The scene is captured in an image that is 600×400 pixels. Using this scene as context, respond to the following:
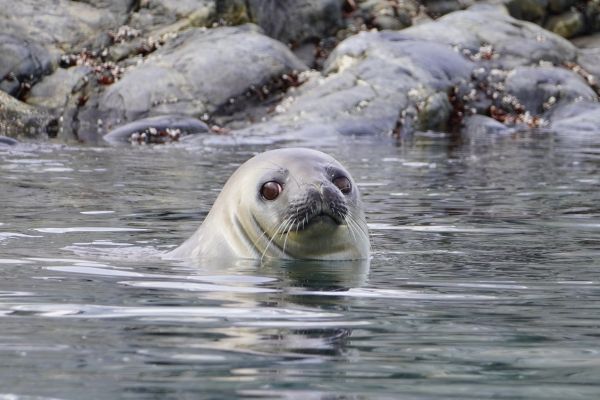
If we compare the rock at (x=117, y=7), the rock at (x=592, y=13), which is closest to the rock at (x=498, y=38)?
the rock at (x=592, y=13)

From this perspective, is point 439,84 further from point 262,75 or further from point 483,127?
point 262,75

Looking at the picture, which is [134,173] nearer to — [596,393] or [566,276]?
[566,276]

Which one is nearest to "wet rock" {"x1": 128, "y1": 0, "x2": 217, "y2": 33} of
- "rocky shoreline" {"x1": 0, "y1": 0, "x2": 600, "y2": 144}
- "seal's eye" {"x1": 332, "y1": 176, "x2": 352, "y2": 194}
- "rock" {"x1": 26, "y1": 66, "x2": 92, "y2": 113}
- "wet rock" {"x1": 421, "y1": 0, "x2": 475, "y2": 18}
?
"rocky shoreline" {"x1": 0, "y1": 0, "x2": 600, "y2": 144}

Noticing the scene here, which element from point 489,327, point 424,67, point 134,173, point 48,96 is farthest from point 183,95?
point 489,327

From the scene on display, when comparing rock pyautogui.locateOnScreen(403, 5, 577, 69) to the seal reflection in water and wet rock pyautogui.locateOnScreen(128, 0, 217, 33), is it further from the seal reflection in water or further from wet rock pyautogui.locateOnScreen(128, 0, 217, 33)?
the seal reflection in water

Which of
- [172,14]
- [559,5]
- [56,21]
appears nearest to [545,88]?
[559,5]

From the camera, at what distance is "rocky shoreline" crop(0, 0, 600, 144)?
2134 cm

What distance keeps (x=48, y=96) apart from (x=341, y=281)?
1757cm

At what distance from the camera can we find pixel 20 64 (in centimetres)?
2327

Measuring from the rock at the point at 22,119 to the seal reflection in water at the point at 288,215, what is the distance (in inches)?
554

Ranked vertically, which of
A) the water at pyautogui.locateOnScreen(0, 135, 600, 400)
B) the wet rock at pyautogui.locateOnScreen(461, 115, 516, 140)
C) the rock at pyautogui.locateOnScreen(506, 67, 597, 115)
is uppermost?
the water at pyautogui.locateOnScreen(0, 135, 600, 400)

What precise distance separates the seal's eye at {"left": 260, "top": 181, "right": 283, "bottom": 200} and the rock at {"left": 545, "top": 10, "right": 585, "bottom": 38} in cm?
2420

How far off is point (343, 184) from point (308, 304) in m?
1.75

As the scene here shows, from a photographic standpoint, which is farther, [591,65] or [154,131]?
[591,65]
